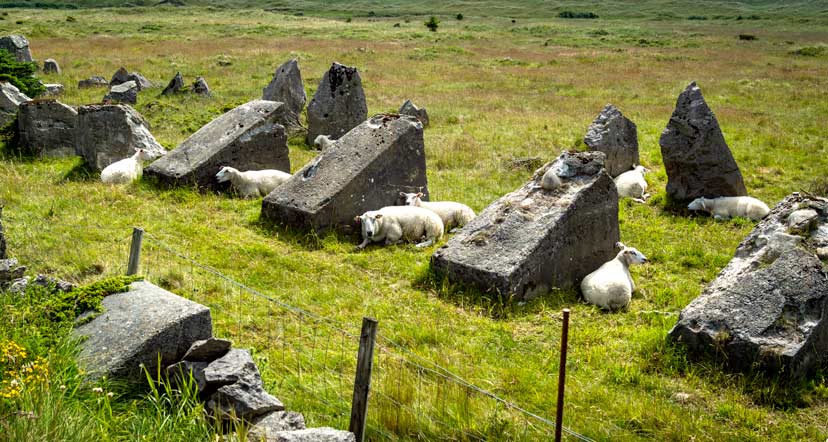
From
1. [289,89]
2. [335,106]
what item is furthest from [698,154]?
[289,89]

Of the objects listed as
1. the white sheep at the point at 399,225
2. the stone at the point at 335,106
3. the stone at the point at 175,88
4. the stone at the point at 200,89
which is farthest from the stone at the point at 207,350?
the stone at the point at 175,88

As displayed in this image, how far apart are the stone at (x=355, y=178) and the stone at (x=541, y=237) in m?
2.75

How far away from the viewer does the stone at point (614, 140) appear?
1819 cm

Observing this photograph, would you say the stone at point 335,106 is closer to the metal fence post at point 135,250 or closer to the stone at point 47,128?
the stone at point 47,128

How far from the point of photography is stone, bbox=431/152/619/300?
10.6 m

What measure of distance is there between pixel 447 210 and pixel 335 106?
887cm

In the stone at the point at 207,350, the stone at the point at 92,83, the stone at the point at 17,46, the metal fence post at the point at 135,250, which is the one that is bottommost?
the stone at the point at 92,83

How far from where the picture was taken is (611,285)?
1073 cm

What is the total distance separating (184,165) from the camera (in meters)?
15.6

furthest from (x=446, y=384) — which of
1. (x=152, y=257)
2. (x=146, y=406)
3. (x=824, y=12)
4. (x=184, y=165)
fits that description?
(x=824, y=12)

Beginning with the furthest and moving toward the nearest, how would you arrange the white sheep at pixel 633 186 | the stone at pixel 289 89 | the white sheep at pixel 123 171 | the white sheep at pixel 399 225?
1. the stone at pixel 289 89
2. the white sheep at pixel 633 186
3. the white sheep at pixel 123 171
4. the white sheep at pixel 399 225

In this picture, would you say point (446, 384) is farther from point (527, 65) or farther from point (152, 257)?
point (527, 65)

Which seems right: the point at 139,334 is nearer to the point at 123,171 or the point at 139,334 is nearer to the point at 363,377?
the point at 363,377

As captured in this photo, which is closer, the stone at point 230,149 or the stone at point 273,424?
the stone at point 273,424
